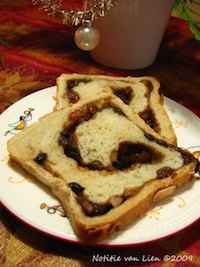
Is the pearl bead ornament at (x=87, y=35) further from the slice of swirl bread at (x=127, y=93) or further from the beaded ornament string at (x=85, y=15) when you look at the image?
the slice of swirl bread at (x=127, y=93)

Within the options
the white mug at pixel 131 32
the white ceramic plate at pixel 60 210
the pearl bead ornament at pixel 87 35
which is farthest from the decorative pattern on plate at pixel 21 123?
the white mug at pixel 131 32

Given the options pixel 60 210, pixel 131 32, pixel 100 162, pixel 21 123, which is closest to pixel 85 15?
pixel 131 32

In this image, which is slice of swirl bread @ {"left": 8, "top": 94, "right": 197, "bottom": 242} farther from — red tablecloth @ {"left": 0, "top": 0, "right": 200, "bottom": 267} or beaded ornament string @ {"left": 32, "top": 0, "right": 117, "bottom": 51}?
beaded ornament string @ {"left": 32, "top": 0, "right": 117, "bottom": 51}

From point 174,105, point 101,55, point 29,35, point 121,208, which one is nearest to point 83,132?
point 121,208

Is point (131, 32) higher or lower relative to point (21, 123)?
higher

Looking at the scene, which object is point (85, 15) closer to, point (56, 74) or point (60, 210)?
point (56, 74)

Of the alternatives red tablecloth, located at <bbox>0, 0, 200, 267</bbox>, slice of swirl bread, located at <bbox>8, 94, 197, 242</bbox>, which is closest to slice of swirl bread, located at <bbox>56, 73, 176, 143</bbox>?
slice of swirl bread, located at <bbox>8, 94, 197, 242</bbox>

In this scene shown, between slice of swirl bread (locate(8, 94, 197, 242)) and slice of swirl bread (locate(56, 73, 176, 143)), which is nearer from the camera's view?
slice of swirl bread (locate(8, 94, 197, 242))
